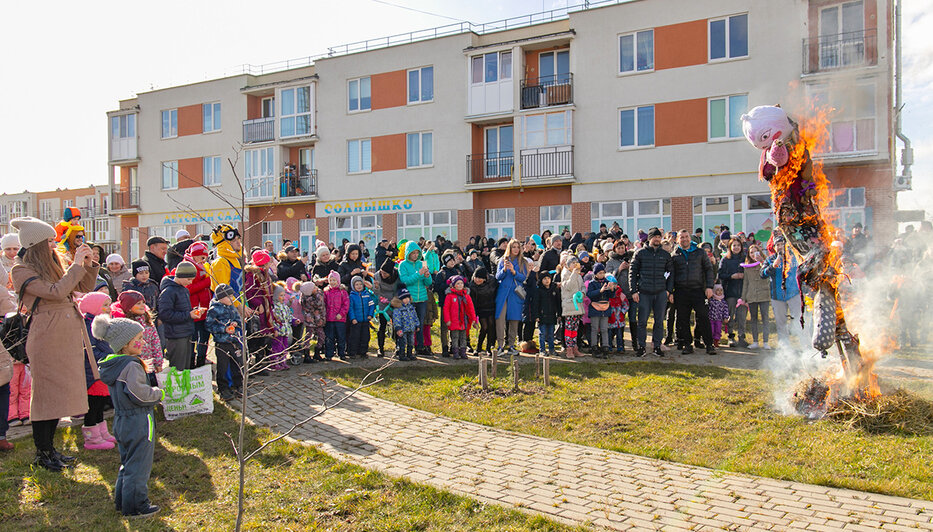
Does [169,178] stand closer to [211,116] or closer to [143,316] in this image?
[211,116]

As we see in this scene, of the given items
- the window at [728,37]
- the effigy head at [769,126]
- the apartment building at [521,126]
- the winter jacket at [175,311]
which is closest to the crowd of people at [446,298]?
the winter jacket at [175,311]

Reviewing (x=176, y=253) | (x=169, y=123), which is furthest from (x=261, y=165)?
(x=176, y=253)

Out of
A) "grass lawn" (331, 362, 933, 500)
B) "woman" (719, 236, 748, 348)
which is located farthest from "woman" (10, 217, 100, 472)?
"woman" (719, 236, 748, 348)

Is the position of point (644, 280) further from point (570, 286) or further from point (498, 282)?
point (498, 282)

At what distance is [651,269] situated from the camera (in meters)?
11.0

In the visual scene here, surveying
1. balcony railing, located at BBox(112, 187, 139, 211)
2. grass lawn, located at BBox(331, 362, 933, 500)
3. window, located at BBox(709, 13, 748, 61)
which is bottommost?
grass lawn, located at BBox(331, 362, 933, 500)

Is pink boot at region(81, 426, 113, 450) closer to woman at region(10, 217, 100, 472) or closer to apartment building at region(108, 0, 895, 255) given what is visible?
woman at region(10, 217, 100, 472)

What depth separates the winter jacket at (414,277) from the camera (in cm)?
1135

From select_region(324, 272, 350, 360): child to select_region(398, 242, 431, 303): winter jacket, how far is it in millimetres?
1078

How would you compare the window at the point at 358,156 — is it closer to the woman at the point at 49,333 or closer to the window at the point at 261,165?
the window at the point at 261,165

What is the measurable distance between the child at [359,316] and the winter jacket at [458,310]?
54.2 inches

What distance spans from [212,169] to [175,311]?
2989 cm

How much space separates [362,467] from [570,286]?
6271 millimetres

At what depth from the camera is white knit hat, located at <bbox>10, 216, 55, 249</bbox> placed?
5.49m
